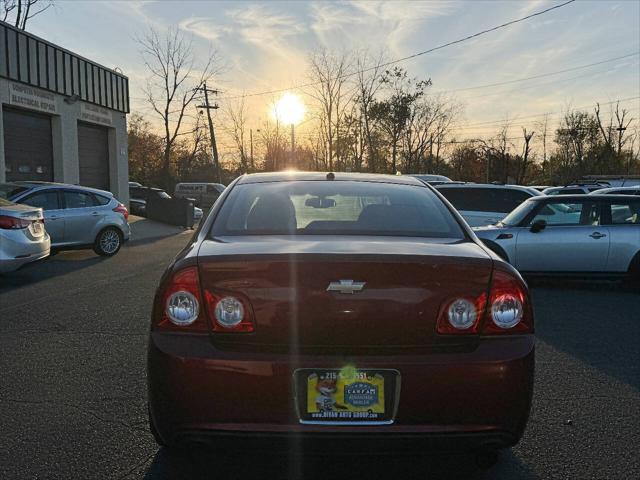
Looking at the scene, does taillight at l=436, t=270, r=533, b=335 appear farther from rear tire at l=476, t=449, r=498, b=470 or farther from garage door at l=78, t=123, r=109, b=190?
garage door at l=78, t=123, r=109, b=190

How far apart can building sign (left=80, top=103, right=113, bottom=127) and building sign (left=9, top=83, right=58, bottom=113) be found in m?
1.75

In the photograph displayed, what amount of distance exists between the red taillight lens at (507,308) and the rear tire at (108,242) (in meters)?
11.0

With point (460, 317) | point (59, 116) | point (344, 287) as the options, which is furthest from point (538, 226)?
point (59, 116)

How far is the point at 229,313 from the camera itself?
8.18 feet

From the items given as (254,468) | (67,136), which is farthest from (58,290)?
(67,136)

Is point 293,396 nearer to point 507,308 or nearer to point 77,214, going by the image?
point 507,308

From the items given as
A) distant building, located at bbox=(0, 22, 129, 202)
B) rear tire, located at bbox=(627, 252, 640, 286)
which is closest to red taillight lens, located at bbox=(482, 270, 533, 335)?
rear tire, located at bbox=(627, 252, 640, 286)

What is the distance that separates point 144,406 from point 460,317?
2.32 meters

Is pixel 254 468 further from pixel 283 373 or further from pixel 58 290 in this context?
pixel 58 290

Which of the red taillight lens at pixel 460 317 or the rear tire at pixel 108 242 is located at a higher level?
the red taillight lens at pixel 460 317

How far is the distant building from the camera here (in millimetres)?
17234

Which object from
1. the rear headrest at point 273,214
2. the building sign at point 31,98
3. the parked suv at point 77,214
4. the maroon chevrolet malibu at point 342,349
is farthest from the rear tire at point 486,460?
the building sign at point 31,98

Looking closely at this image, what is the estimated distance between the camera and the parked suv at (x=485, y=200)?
12.5 metres

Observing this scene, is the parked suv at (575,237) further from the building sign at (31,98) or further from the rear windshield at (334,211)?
the building sign at (31,98)
